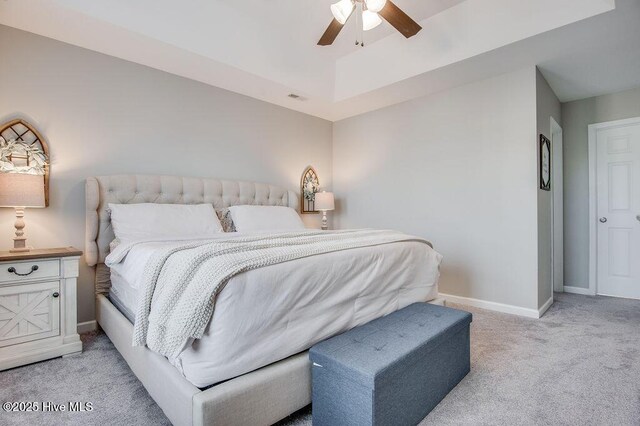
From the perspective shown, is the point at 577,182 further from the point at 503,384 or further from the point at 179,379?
the point at 179,379

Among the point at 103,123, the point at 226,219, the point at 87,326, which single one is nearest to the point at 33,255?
the point at 87,326

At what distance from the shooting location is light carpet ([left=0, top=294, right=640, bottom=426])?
5.22 feet

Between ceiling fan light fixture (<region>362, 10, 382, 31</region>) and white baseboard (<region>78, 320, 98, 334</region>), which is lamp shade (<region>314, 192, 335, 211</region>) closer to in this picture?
ceiling fan light fixture (<region>362, 10, 382, 31</region>)

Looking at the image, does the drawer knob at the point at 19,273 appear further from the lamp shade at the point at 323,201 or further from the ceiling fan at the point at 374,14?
the lamp shade at the point at 323,201

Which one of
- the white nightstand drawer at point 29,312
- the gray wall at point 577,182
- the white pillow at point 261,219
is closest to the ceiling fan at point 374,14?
the white pillow at point 261,219

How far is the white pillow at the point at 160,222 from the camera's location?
2.62 m

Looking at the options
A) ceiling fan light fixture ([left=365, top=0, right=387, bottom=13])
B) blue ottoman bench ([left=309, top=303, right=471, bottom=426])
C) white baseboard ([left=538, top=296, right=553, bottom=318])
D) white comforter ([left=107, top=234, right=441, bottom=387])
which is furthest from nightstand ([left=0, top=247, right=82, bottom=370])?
white baseboard ([left=538, top=296, right=553, bottom=318])

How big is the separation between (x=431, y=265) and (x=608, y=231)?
118 inches

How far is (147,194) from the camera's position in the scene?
3.03 meters

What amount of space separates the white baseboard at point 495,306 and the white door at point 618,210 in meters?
1.62

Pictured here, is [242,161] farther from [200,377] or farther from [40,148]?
[200,377]

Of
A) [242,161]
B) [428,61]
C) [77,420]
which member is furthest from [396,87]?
[77,420]

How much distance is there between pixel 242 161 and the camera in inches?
154

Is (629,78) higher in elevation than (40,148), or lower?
higher
